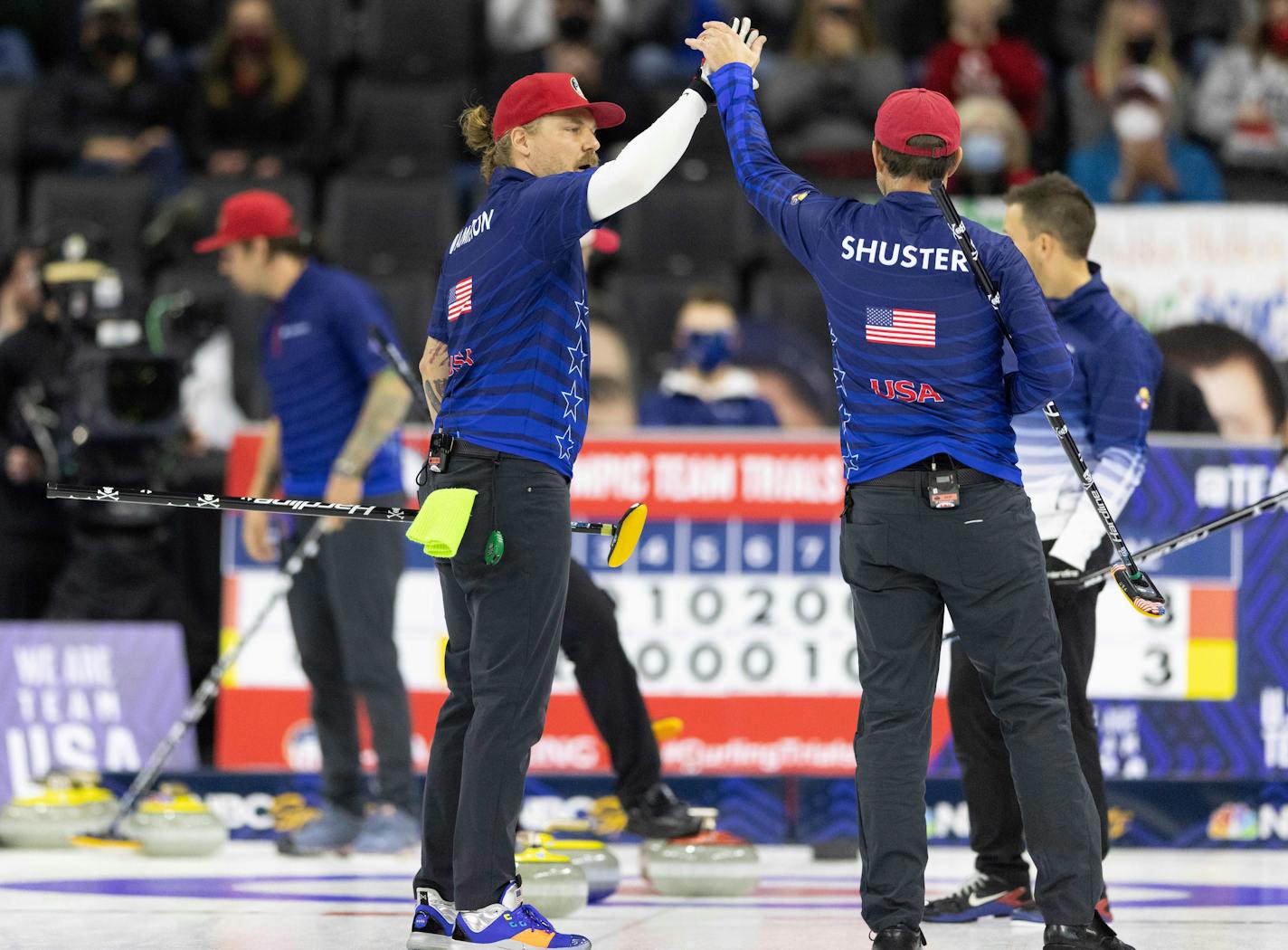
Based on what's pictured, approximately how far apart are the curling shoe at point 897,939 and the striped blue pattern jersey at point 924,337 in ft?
3.32

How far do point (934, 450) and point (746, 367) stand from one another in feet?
15.7

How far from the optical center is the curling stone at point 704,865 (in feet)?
19.8

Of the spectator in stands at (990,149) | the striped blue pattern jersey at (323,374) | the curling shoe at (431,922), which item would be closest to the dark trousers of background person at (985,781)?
the curling shoe at (431,922)

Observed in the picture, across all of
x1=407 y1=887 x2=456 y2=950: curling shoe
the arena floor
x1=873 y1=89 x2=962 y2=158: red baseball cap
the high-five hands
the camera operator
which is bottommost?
the arena floor

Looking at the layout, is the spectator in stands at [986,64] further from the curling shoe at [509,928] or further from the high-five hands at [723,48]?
the curling shoe at [509,928]

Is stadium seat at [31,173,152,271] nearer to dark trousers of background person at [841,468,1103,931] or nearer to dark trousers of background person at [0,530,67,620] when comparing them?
dark trousers of background person at [0,530,67,620]

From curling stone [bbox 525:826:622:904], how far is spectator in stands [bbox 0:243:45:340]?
438 centimetres

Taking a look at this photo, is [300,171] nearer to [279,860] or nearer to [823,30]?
[823,30]

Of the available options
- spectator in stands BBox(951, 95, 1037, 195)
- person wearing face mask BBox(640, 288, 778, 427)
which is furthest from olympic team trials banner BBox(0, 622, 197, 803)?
spectator in stands BBox(951, 95, 1037, 195)

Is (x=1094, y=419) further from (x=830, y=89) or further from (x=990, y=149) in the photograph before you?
(x=830, y=89)

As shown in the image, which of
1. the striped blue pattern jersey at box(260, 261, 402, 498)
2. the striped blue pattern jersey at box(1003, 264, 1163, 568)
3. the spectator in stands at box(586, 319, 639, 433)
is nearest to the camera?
the striped blue pattern jersey at box(1003, 264, 1163, 568)

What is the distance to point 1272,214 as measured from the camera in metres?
9.58

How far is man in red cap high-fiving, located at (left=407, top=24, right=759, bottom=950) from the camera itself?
4512 millimetres

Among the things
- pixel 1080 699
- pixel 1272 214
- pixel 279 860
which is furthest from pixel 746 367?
pixel 1080 699
